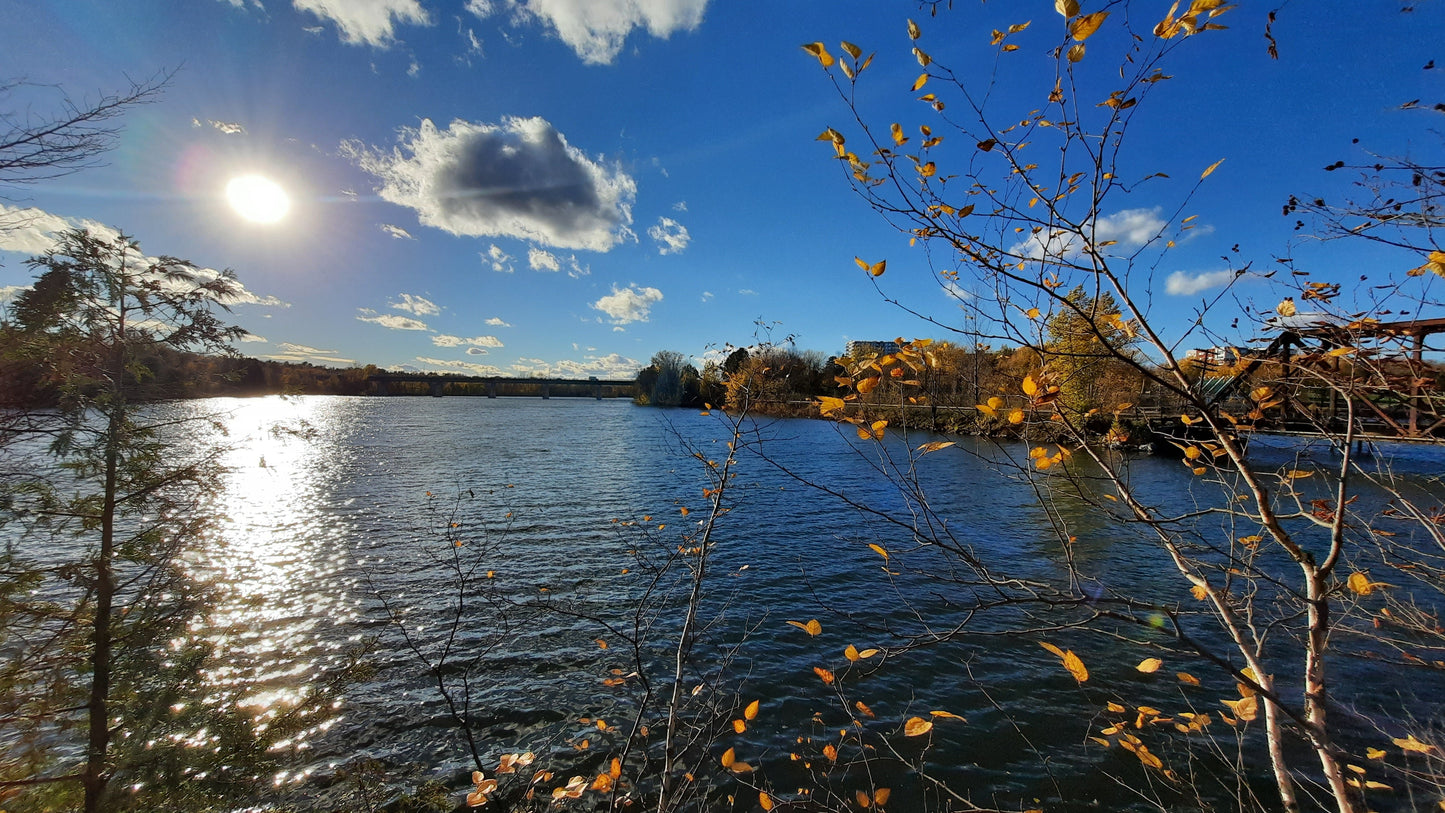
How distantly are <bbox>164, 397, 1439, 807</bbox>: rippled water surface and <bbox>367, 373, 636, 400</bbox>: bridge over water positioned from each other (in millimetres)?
104566

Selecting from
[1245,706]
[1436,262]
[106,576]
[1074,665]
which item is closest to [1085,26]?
[1436,262]

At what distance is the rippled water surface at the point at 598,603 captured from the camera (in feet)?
19.2

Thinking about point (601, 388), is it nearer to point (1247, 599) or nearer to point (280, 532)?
point (280, 532)

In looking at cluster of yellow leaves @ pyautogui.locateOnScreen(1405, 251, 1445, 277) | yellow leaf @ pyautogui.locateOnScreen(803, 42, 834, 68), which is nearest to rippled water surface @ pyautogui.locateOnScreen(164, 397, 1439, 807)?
yellow leaf @ pyautogui.locateOnScreen(803, 42, 834, 68)

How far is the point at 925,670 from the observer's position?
7.05 meters

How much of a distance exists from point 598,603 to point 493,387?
129 m

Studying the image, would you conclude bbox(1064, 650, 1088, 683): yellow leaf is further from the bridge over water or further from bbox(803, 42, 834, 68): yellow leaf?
the bridge over water

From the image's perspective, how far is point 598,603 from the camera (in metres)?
9.10

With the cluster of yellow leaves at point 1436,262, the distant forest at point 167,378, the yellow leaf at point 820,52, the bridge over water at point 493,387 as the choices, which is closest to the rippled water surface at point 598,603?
the distant forest at point 167,378

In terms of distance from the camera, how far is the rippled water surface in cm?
584

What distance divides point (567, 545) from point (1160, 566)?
39.7 ft

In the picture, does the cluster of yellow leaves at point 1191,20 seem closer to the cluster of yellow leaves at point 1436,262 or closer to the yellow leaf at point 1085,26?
the yellow leaf at point 1085,26

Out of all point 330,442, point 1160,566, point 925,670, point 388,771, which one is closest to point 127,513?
point 388,771

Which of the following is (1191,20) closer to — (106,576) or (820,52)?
(820,52)
